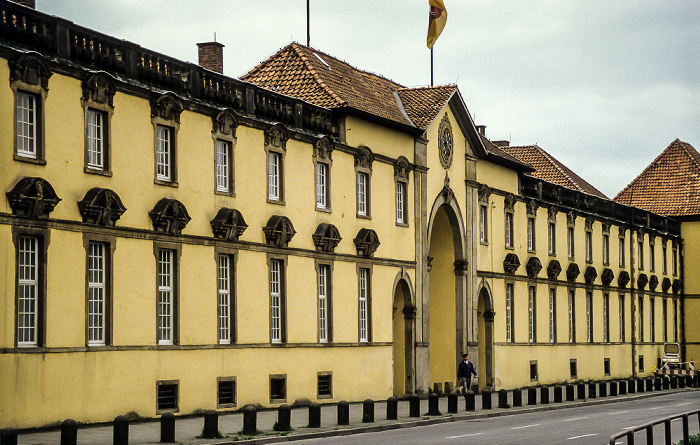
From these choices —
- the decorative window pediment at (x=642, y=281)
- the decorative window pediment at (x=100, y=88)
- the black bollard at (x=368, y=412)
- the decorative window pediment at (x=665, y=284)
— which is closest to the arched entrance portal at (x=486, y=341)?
the black bollard at (x=368, y=412)

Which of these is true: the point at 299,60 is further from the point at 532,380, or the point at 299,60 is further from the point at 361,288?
the point at 532,380

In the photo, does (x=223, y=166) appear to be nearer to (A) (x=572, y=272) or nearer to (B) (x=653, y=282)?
(A) (x=572, y=272)

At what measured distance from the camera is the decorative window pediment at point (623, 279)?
6875 centimetres

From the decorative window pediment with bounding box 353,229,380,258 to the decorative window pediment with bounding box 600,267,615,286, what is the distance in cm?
2836

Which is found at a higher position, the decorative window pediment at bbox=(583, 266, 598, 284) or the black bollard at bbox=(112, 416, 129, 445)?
the decorative window pediment at bbox=(583, 266, 598, 284)

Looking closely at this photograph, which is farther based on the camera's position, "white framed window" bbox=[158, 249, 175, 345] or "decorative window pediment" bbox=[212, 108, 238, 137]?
"decorative window pediment" bbox=[212, 108, 238, 137]

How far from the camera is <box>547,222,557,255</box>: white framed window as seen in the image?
5925 centimetres

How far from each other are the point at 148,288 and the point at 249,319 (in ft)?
16.2

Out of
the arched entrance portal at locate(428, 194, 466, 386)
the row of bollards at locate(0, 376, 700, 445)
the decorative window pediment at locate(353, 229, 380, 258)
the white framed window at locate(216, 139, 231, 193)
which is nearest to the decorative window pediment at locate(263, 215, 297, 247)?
the white framed window at locate(216, 139, 231, 193)

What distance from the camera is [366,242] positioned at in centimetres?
4016

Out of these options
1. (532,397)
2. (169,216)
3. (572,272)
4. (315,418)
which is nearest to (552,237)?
(572,272)

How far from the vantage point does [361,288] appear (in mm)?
40500

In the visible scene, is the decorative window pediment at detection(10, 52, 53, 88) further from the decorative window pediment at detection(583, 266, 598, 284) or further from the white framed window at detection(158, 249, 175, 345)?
the decorative window pediment at detection(583, 266, 598, 284)

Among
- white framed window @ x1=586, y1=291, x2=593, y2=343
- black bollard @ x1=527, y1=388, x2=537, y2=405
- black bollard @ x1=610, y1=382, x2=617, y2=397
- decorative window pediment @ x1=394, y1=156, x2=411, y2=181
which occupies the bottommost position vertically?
black bollard @ x1=610, y1=382, x2=617, y2=397
